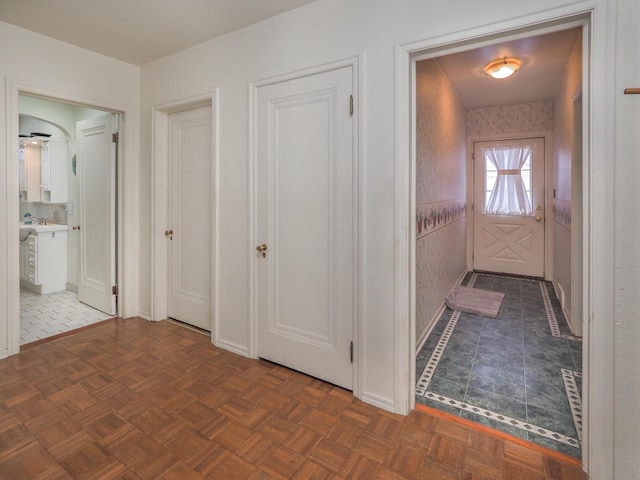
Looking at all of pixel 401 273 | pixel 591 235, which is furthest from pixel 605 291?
pixel 401 273

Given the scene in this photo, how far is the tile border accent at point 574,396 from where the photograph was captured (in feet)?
6.30

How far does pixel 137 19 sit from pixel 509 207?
555 centimetres

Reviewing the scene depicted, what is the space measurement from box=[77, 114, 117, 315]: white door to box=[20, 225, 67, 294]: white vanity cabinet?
0.81 metres

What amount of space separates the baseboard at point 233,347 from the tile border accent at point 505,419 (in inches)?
55.2

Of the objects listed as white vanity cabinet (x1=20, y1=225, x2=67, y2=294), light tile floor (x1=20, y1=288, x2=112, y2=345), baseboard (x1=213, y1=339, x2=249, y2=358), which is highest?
white vanity cabinet (x1=20, y1=225, x2=67, y2=294)

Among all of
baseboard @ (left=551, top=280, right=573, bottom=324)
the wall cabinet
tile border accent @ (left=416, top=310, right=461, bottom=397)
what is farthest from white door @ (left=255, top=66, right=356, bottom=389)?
the wall cabinet

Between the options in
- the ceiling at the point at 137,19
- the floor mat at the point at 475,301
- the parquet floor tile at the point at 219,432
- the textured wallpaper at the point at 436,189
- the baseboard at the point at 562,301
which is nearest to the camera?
the parquet floor tile at the point at 219,432

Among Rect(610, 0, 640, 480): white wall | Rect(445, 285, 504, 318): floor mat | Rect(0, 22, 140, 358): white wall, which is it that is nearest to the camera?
Rect(610, 0, 640, 480): white wall

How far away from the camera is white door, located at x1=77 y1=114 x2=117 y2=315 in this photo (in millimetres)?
3506

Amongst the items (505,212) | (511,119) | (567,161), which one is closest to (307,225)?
(567,161)

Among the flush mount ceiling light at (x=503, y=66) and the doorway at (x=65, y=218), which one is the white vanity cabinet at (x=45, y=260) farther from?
the flush mount ceiling light at (x=503, y=66)

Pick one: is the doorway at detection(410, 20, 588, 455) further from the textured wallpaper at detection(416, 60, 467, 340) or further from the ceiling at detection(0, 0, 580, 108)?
the ceiling at detection(0, 0, 580, 108)

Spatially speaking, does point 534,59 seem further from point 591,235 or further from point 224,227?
A: point 224,227

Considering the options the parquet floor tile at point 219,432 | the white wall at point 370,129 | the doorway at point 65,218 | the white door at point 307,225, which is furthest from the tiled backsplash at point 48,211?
the white door at point 307,225
